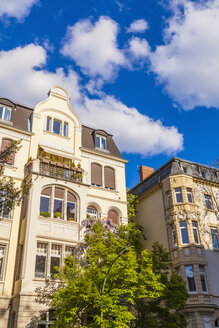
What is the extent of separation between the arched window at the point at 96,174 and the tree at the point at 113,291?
22.0 feet

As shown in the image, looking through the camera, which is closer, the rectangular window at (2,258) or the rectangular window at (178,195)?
the rectangular window at (2,258)

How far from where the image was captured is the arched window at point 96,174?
2786 centimetres

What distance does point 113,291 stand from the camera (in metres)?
17.6

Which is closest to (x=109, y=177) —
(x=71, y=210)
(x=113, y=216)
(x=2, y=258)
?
(x=113, y=216)

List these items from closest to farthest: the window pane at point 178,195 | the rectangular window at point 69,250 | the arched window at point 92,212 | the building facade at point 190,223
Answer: the rectangular window at point 69,250, the building facade at point 190,223, the arched window at point 92,212, the window pane at point 178,195

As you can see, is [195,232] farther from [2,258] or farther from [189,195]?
[2,258]

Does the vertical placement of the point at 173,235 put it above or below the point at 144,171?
below

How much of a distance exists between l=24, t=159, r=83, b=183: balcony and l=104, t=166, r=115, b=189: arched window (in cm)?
344

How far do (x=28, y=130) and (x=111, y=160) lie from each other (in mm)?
7606

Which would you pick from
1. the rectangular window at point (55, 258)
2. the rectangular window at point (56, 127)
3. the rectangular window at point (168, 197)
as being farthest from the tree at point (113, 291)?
the rectangular window at point (56, 127)

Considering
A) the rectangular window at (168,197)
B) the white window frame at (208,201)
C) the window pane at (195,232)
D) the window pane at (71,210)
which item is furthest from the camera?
the white window frame at (208,201)

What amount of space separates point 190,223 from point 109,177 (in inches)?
303

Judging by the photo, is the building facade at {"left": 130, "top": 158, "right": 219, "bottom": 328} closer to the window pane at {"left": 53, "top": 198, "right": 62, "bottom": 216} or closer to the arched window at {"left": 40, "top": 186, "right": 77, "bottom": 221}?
the arched window at {"left": 40, "top": 186, "right": 77, "bottom": 221}

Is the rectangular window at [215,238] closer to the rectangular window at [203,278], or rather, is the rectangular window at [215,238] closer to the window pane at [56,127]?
the rectangular window at [203,278]
